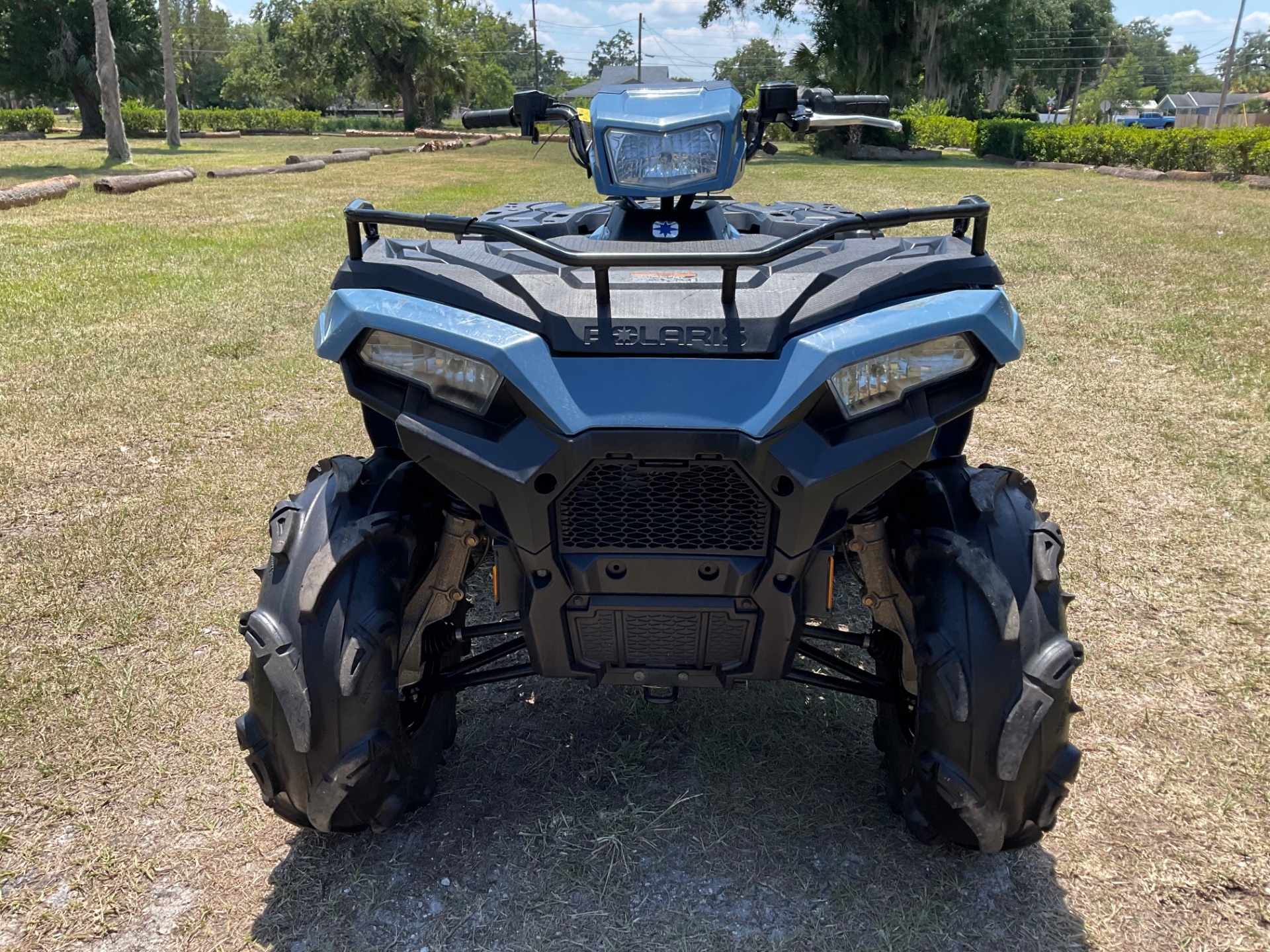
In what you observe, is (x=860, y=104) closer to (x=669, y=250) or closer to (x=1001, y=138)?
(x=669, y=250)

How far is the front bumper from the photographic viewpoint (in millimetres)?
1768

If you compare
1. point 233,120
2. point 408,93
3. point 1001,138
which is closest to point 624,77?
point 1001,138

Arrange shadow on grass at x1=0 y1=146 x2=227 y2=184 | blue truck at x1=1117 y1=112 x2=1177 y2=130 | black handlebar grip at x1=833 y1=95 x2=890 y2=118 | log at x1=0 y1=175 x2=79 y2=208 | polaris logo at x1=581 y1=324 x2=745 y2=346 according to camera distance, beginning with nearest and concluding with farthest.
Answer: polaris logo at x1=581 y1=324 x2=745 y2=346 < black handlebar grip at x1=833 y1=95 x2=890 y2=118 < log at x1=0 y1=175 x2=79 y2=208 < shadow on grass at x1=0 y1=146 x2=227 y2=184 < blue truck at x1=1117 y1=112 x2=1177 y2=130

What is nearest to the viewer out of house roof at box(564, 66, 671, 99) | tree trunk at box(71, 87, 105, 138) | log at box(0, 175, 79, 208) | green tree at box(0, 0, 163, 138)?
house roof at box(564, 66, 671, 99)

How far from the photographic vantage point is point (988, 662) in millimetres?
1938

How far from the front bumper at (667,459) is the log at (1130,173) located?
22746mm

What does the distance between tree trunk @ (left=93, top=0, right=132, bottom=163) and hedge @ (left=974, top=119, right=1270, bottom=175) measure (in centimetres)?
2390

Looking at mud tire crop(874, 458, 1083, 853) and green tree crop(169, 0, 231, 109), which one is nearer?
mud tire crop(874, 458, 1083, 853)

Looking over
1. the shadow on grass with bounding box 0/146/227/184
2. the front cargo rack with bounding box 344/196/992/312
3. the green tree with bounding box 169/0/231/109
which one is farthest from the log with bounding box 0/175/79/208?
the green tree with bounding box 169/0/231/109

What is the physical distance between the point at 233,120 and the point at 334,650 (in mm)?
55552

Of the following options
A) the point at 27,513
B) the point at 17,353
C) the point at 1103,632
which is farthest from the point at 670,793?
the point at 17,353

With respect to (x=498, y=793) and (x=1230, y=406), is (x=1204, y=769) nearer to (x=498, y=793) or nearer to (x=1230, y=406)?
(x=498, y=793)

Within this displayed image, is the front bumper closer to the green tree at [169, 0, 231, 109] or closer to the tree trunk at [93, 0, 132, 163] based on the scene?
the tree trunk at [93, 0, 132, 163]

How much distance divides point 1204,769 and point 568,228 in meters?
2.46
